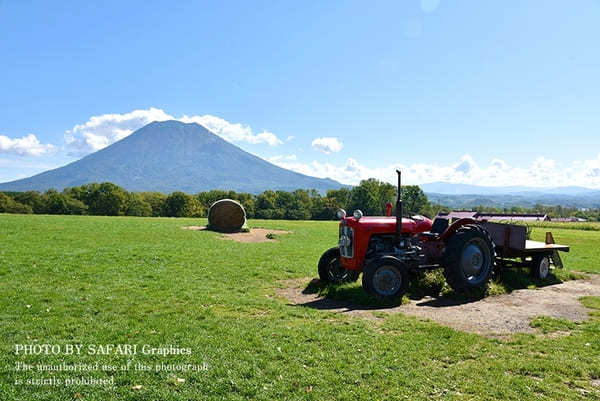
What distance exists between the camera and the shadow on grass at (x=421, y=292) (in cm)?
812

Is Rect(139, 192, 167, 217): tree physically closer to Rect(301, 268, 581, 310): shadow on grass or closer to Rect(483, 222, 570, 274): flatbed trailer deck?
Rect(301, 268, 581, 310): shadow on grass

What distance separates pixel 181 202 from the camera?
64312 millimetres

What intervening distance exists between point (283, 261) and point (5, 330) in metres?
8.49

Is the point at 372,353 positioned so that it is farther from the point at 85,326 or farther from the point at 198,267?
the point at 198,267

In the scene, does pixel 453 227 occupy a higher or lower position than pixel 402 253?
higher

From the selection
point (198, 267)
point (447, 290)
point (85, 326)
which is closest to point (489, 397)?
point (447, 290)

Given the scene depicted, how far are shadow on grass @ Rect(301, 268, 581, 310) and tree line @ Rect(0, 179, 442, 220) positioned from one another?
144ft

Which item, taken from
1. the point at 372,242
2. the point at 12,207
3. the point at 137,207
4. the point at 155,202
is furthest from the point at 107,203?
the point at 372,242

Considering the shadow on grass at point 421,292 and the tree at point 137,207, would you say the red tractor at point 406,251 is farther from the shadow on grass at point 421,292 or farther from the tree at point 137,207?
the tree at point 137,207

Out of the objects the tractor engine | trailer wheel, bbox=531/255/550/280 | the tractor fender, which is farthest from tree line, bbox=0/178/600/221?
the tractor engine

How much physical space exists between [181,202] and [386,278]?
60.0m

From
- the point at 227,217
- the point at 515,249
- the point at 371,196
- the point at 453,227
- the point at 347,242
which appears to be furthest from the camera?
the point at 371,196

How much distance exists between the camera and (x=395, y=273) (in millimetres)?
8266

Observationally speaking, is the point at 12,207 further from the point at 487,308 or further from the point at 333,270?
the point at 487,308
